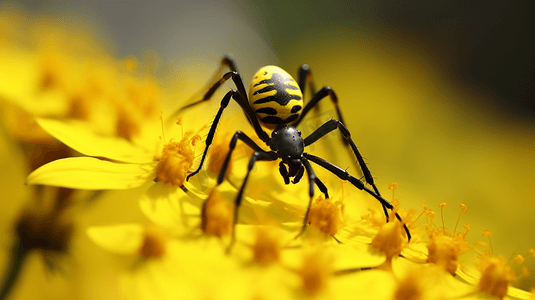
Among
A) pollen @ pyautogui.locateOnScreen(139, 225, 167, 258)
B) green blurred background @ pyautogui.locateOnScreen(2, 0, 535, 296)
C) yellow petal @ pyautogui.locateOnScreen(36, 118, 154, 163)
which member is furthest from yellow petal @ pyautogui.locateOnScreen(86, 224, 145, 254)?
green blurred background @ pyautogui.locateOnScreen(2, 0, 535, 296)

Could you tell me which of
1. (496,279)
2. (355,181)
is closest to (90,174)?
(355,181)

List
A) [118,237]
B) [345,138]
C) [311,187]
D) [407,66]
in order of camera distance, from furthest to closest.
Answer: [407,66], [345,138], [311,187], [118,237]

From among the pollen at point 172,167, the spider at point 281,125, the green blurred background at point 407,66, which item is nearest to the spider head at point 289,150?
the spider at point 281,125

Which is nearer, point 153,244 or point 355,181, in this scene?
point 153,244

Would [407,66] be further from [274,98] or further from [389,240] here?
[389,240]

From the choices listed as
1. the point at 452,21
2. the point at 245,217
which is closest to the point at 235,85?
the point at 245,217

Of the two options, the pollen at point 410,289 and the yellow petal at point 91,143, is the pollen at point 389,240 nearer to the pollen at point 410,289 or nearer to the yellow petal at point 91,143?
the pollen at point 410,289

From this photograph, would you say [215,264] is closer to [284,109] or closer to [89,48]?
[284,109]
